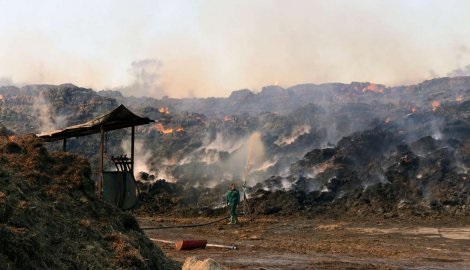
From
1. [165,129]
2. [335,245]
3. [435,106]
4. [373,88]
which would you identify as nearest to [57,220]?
[335,245]

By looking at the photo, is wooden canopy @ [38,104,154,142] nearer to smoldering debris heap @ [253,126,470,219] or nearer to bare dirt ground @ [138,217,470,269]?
bare dirt ground @ [138,217,470,269]

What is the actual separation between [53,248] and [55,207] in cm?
149

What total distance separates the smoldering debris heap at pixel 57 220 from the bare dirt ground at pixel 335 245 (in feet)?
11.4

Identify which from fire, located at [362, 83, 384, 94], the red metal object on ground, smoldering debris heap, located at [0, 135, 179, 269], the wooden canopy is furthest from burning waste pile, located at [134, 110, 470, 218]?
fire, located at [362, 83, 384, 94]

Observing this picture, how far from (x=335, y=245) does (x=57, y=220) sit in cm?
1065

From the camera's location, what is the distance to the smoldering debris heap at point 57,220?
18.9ft

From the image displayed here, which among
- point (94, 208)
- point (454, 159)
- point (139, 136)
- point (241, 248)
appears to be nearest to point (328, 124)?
point (139, 136)

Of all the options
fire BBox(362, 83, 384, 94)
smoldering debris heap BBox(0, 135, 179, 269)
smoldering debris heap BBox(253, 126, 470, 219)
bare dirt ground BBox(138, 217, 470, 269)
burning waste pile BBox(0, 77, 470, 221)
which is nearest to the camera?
smoldering debris heap BBox(0, 135, 179, 269)

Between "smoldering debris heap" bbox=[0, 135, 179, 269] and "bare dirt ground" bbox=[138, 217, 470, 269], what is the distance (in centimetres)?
349

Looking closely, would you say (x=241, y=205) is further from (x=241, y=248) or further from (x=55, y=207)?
(x=55, y=207)

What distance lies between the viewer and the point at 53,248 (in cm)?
631

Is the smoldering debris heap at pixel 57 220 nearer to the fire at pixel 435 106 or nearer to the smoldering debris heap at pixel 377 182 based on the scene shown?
the smoldering debris heap at pixel 377 182

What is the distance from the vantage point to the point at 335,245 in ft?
52.0

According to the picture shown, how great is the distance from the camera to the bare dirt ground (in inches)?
475
